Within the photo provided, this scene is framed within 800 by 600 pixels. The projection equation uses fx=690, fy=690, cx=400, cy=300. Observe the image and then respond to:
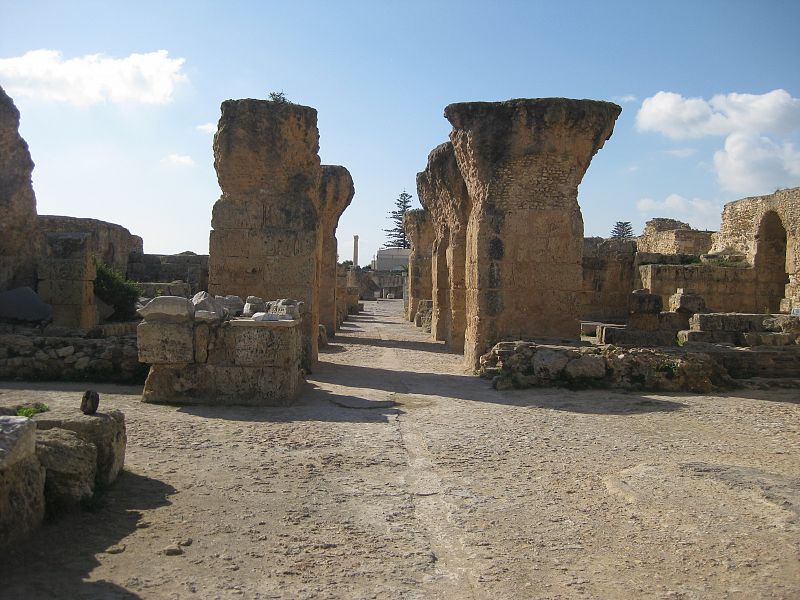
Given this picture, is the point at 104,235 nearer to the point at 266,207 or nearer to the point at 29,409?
the point at 266,207

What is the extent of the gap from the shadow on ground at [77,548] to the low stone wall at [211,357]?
2770mm

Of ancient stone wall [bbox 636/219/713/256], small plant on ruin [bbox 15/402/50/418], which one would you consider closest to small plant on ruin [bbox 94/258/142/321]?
small plant on ruin [bbox 15/402/50/418]

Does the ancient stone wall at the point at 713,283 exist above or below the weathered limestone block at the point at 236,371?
above

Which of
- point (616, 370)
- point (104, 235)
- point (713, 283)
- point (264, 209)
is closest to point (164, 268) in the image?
point (104, 235)

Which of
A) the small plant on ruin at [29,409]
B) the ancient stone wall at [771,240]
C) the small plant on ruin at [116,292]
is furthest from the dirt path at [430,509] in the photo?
the ancient stone wall at [771,240]

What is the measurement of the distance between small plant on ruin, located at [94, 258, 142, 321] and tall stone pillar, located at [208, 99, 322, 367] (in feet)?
11.4

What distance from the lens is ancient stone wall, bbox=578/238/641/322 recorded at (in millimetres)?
19484

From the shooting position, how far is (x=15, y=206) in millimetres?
11984

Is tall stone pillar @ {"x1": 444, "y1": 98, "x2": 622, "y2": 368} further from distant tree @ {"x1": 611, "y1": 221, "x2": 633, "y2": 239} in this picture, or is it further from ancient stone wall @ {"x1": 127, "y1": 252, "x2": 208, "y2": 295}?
distant tree @ {"x1": 611, "y1": 221, "x2": 633, "y2": 239}

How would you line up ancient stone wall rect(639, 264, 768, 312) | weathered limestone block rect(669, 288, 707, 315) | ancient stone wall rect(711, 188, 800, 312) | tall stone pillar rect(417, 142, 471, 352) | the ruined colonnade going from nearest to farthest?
1. the ruined colonnade
2. weathered limestone block rect(669, 288, 707, 315)
3. tall stone pillar rect(417, 142, 471, 352)
4. ancient stone wall rect(711, 188, 800, 312)
5. ancient stone wall rect(639, 264, 768, 312)

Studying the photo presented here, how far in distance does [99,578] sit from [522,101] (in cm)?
936

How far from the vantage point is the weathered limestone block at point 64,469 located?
11.7 ft

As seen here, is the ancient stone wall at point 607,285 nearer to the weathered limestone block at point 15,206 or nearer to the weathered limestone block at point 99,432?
the weathered limestone block at point 15,206

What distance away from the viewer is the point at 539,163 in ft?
35.2
